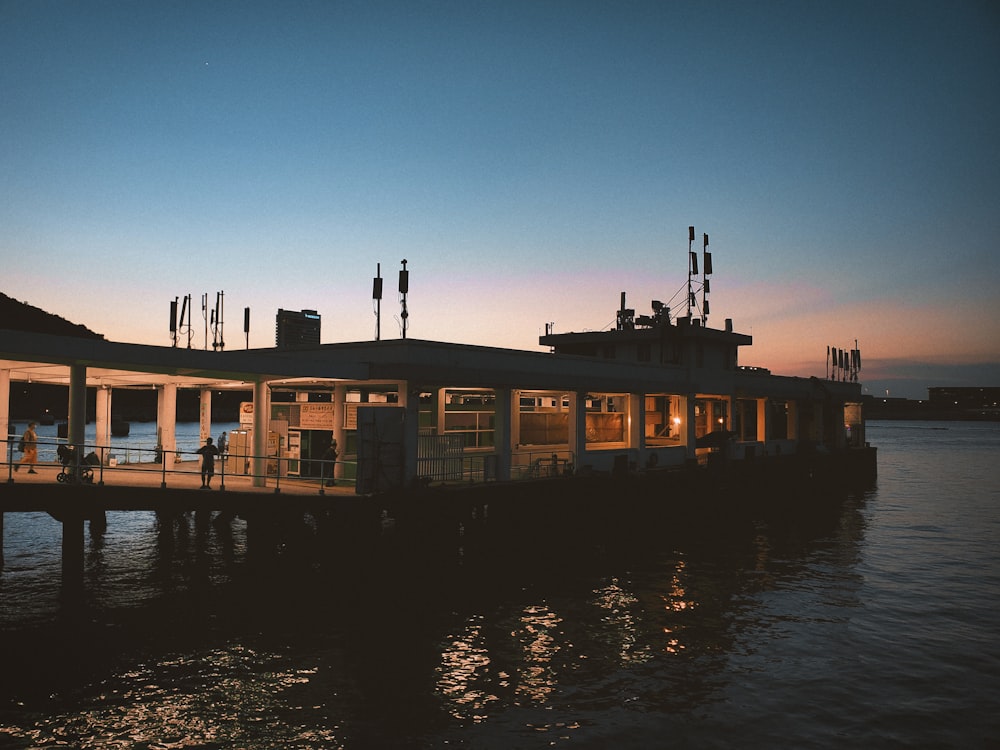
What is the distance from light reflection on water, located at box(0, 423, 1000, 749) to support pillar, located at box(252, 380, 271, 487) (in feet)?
10.8

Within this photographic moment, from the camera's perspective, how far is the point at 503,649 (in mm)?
18562

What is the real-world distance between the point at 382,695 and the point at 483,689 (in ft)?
7.09

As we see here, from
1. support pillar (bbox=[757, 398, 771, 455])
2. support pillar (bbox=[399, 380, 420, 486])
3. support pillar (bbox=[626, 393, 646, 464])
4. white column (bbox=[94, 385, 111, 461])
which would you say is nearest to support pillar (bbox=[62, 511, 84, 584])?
white column (bbox=[94, 385, 111, 461])

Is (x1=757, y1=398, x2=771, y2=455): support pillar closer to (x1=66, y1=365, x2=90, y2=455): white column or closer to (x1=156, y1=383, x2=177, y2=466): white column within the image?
(x1=156, y1=383, x2=177, y2=466): white column

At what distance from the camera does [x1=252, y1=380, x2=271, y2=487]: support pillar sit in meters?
25.7

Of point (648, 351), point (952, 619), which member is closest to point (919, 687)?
point (952, 619)

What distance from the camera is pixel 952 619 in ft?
73.2

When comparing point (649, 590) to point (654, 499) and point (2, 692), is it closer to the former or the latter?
point (654, 499)

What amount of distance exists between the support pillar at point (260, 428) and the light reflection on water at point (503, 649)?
3.31 metres

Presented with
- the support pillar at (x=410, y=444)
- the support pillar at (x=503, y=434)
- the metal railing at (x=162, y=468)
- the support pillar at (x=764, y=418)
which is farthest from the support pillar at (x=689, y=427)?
the metal railing at (x=162, y=468)

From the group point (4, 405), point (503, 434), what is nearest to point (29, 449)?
point (4, 405)

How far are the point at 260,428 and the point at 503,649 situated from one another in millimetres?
12435

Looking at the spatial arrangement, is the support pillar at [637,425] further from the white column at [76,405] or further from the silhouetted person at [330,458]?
the white column at [76,405]

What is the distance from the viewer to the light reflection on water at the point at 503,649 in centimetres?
1451
